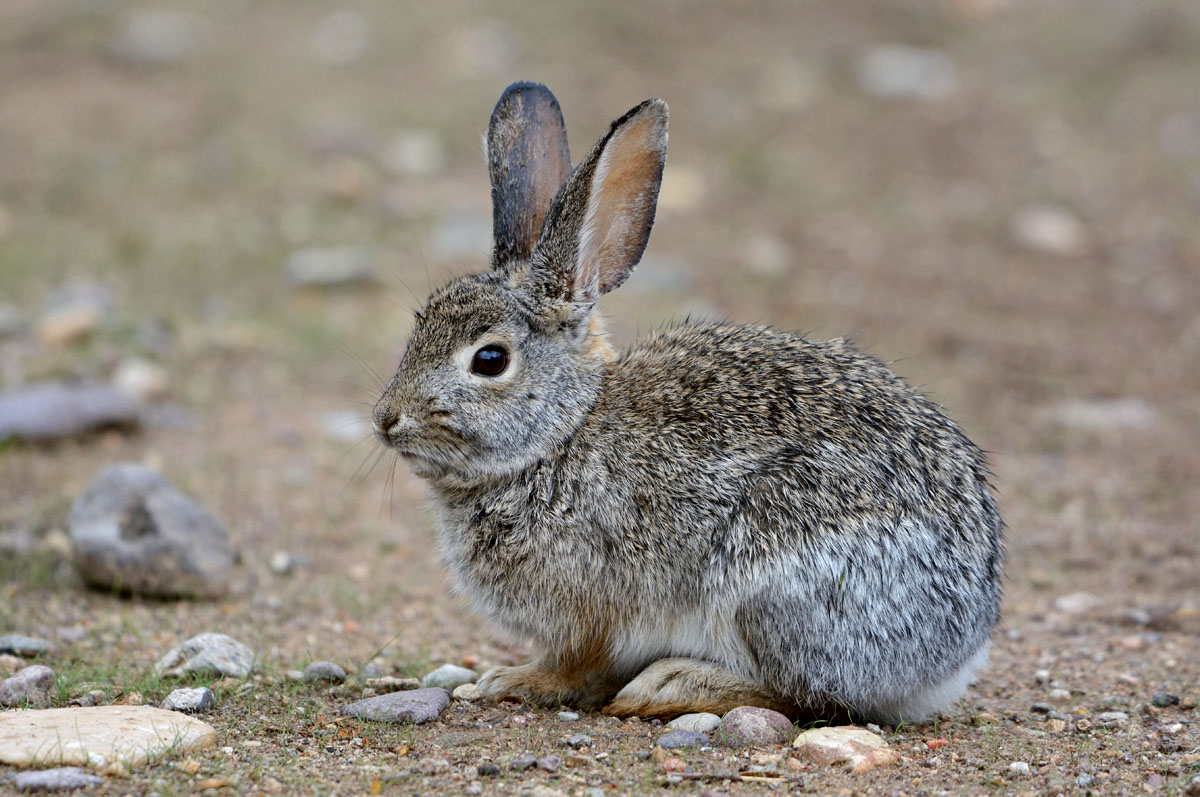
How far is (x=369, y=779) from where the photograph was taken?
4082 mm

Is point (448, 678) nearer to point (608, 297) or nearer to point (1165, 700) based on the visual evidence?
point (1165, 700)

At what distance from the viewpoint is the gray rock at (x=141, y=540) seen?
6199 millimetres

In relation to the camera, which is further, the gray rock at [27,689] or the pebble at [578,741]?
the gray rock at [27,689]

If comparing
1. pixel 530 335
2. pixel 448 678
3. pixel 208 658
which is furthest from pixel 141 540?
→ pixel 530 335

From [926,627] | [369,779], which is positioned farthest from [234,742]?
[926,627]

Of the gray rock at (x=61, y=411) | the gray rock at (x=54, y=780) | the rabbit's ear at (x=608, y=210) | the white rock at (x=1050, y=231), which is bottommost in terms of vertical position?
the gray rock at (x=54, y=780)

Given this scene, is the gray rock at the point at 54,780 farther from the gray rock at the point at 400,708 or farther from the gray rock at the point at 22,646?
the gray rock at the point at 22,646

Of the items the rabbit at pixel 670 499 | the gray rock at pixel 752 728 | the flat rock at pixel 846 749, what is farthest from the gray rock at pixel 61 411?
the flat rock at pixel 846 749

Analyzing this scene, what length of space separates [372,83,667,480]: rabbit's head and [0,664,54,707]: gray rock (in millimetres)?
1515

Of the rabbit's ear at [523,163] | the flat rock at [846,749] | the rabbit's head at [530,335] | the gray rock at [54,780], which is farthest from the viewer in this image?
the rabbit's ear at [523,163]

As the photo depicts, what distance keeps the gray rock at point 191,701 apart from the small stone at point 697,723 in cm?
170

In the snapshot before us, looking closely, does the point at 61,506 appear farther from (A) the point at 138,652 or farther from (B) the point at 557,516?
(B) the point at 557,516

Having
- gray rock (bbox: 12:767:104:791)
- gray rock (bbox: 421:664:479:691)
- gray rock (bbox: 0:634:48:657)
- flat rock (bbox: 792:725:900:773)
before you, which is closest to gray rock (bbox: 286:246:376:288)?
gray rock (bbox: 0:634:48:657)

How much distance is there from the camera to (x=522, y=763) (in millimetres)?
4277
